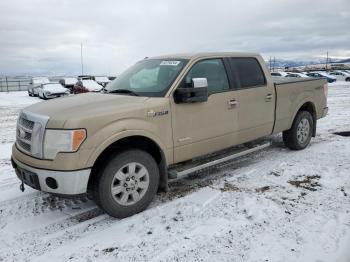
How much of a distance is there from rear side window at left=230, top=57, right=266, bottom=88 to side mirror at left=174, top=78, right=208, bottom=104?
1131 millimetres

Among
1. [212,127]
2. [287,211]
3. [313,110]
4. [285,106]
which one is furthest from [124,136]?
[313,110]

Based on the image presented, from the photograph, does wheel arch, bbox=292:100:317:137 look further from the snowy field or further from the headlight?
the headlight

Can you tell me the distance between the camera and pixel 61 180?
143 inches

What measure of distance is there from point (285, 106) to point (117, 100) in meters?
3.32

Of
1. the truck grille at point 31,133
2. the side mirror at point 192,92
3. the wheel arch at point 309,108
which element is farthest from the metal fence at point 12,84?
the side mirror at point 192,92

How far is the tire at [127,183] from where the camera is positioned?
3.86 metres

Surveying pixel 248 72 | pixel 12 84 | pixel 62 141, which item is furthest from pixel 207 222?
pixel 12 84

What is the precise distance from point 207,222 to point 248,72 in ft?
8.91

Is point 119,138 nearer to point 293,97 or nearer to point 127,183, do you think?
point 127,183

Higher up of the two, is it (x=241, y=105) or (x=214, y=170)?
(x=241, y=105)

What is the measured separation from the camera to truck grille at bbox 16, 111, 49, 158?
3.73m

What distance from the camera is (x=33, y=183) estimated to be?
3.84 metres

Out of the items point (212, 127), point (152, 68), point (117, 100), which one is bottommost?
point (212, 127)

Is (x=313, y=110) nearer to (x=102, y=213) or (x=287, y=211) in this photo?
(x=287, y=211)
